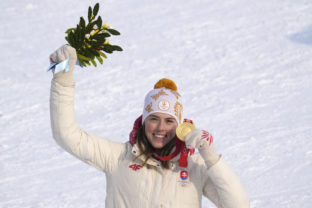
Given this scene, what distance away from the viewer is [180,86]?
25.3ft

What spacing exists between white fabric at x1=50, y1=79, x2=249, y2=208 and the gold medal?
148mm

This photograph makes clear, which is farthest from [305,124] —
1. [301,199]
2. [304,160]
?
[301,199]

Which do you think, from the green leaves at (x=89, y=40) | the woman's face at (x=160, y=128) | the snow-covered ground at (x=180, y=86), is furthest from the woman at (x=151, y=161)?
the snow-covered ground at (x=180, y=86)

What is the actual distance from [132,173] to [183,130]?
1.11 ft

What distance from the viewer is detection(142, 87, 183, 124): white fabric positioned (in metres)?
2.53

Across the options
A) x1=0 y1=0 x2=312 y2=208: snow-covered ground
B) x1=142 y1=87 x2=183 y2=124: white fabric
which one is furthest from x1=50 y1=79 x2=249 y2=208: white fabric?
x1=0 y1=0 x2=312 y2=208: snow-covered ground

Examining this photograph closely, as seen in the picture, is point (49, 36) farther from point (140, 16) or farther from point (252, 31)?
point (252, 31)

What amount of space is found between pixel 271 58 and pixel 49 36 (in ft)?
14.0

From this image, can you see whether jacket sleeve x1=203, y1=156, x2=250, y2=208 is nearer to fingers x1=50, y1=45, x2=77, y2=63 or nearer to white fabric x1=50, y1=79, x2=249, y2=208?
white fabric x1=50, y1=79, x2=249, y2=208

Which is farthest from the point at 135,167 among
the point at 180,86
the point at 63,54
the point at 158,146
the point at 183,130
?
the point at 180,86

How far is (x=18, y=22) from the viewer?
1050cm

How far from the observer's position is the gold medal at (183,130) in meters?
2.29

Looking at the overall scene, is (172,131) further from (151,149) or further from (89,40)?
(89,40)

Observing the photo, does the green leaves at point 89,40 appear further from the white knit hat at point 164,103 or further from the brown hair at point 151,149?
the brown hair at point 151,149
